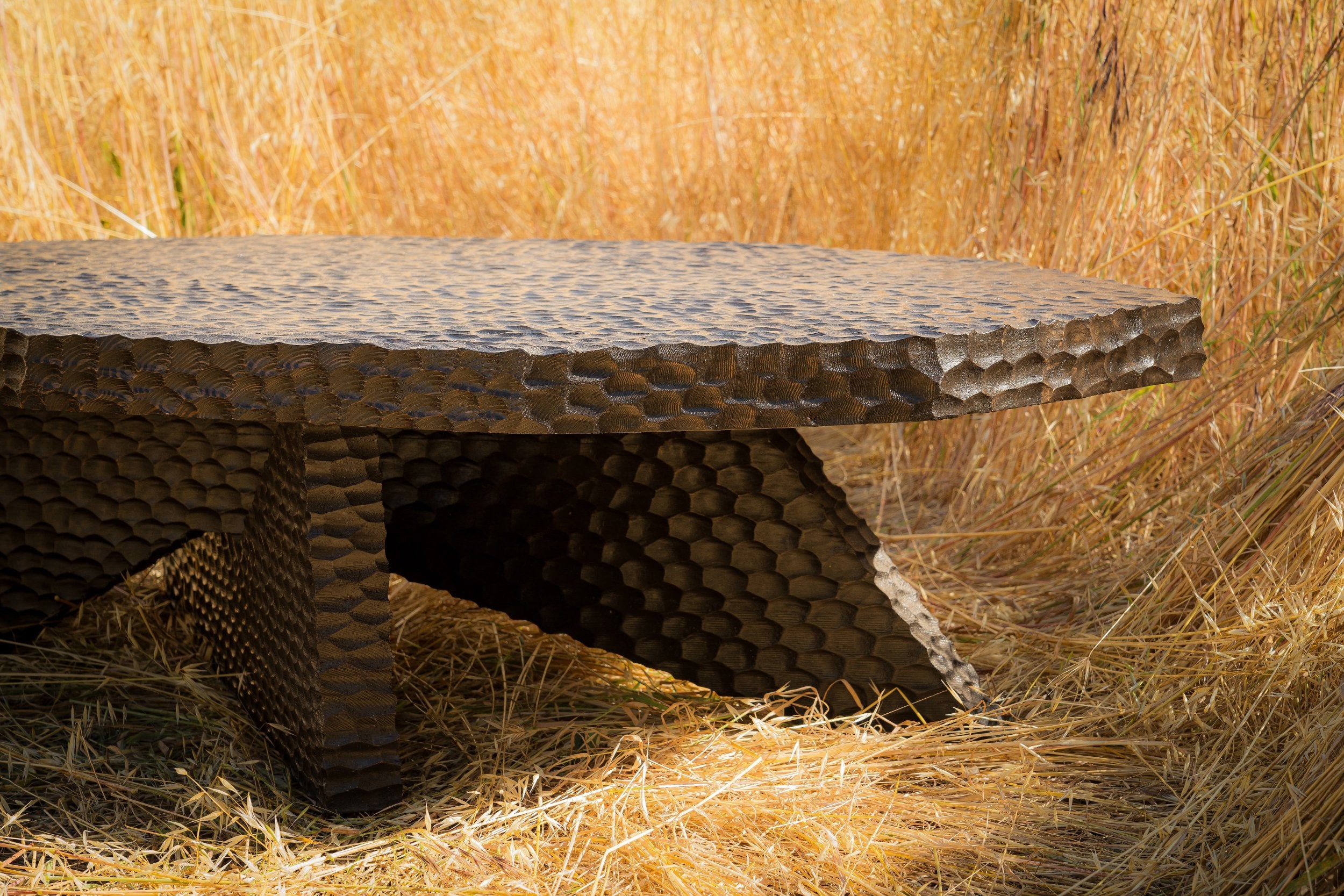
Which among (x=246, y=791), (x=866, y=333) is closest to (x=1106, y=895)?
(x=866, y=333)

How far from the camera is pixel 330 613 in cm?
105

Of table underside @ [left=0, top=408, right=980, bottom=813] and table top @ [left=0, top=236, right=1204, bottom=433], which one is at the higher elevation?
table top @ [left=0, top=236, right=1204, bottom=433]

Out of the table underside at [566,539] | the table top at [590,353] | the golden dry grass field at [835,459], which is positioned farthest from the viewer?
the table underside at [566,539]

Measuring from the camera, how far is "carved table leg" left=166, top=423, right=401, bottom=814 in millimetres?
1031

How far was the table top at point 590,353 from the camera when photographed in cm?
83

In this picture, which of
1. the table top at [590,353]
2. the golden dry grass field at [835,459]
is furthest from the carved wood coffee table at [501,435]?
the golden dry grass field at [835,459]

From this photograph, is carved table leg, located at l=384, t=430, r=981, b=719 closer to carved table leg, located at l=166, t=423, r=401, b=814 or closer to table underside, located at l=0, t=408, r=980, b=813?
table underside, located at l=0, t=408, r=980, b=813

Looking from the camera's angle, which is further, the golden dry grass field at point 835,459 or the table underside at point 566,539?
the table underside at point 566,539

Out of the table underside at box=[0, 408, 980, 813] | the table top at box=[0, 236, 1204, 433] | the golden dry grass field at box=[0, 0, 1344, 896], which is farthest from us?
the table underside at box=[0, 408, 980, 813]

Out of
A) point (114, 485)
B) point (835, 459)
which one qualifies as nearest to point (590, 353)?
point (114, 485)

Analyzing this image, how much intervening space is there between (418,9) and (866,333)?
2.06m

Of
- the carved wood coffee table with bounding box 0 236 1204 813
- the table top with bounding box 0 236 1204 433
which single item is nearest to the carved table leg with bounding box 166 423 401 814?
the carved wood coffee table with bounding box 0 236 1204 813

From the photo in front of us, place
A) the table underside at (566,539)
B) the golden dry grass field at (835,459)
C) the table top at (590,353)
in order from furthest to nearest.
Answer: the table underside at (566,539) < the golden dry grass field at (835,459) < the table top at (590,353)

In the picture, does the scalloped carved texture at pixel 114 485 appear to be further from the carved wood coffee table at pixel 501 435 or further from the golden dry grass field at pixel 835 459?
the golden dry grass field at pixel 835 459
